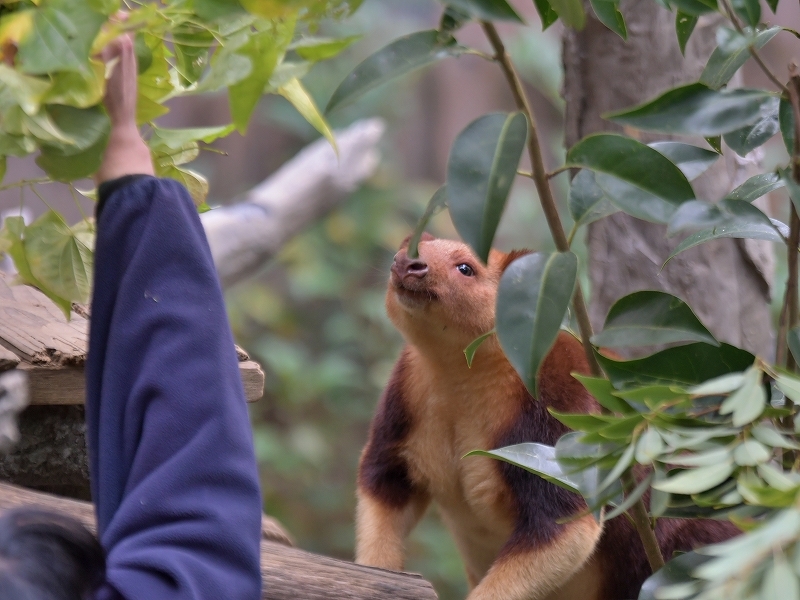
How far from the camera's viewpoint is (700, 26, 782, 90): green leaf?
0.81 m

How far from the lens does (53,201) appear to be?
4.91 meters

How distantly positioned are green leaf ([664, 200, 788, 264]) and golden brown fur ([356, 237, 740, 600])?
20.6 inches

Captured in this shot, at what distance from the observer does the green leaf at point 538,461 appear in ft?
3.00

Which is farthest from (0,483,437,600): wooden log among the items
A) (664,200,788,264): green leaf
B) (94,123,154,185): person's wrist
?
(664,200,788,264): green leaf

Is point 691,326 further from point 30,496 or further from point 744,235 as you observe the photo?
point 30,496

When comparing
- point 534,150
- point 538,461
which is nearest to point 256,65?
point 534,150

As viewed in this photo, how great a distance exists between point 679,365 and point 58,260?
0.80 metres

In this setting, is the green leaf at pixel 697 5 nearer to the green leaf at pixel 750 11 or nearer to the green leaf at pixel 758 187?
the green leaf at pixel 750 11

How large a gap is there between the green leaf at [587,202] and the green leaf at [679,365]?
145 millimetres

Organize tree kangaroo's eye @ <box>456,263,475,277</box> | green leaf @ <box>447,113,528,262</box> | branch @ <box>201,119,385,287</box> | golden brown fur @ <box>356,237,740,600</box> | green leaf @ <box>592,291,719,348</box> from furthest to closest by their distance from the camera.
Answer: branch @ <box>201,119,385,287</box> → tree kangaroo's eye @ <box>456,263,475,277</box> → golden brown fur @ <box>356,237,740,600</box> → green leaf @ <box>592,291,719,348</box> → green leaf @ <box>447,113,528,262</box>

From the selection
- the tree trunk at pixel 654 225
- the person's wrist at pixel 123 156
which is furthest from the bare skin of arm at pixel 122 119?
the tree trunk at pixel 654 225

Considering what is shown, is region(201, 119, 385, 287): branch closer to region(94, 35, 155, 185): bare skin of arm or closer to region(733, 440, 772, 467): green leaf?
region(94, 35, 155, 185): bare skin of arm

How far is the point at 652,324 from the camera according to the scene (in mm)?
861

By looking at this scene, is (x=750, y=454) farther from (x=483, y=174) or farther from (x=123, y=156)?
(x=123, y=156)
